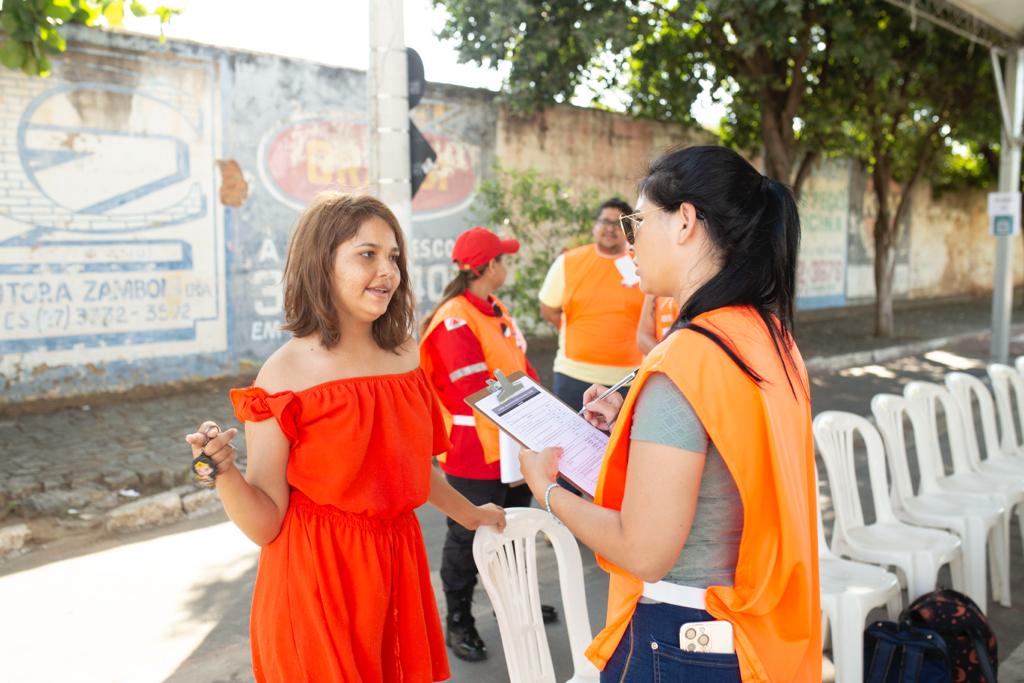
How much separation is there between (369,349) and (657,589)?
0.96 meters

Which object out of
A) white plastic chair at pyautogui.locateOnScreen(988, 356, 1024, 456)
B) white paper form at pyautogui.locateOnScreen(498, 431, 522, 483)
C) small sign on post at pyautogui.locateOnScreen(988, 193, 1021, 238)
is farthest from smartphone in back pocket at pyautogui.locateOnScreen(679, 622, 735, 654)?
small sign on post at pyautogui.locateOnScreen(988, 193, 1021, 238)

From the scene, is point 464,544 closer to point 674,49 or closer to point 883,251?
point 674,49

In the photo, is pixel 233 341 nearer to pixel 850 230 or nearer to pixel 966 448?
pixel 966 448

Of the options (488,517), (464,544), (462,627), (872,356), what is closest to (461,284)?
(464,544)

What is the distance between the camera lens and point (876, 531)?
4.15 metres

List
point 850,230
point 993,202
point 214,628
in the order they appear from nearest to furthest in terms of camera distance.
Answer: point 214,628, point 993,202, point 850,230

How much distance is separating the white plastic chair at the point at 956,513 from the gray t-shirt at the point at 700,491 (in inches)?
120

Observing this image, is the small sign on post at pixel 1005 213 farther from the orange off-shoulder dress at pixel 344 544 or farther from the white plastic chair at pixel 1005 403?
the orange off-shoulder dress at pixel 344 544

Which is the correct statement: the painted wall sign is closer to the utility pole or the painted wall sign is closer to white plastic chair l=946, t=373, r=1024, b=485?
the utility pole

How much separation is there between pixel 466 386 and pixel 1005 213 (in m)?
10.0

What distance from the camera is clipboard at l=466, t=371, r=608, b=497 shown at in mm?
1936

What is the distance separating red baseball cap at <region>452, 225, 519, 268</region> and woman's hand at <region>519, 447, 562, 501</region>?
85.8 inches

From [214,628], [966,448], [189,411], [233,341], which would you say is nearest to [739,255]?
[214,628]

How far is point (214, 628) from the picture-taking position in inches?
163
